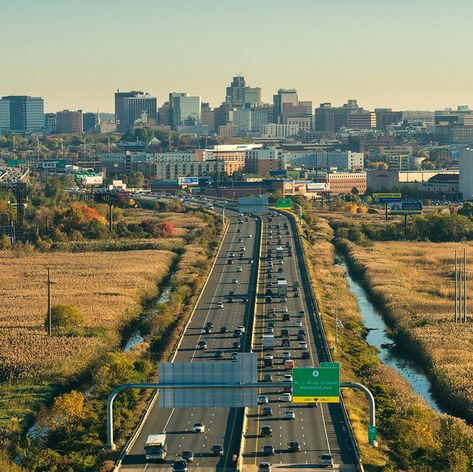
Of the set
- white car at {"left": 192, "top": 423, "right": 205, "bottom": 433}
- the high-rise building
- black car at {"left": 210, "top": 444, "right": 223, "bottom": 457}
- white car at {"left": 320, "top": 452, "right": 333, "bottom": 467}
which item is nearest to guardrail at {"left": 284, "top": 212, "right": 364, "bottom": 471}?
white car at {"left": 320, "top": 452, "right": 333, "bottom": 467}

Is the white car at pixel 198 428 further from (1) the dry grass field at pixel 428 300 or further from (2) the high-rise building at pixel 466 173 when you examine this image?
(2) the high-rise building at pixel 466 173

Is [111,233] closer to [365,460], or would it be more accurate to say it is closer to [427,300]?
[427,300]

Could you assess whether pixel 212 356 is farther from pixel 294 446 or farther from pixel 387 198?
pixel 387 198

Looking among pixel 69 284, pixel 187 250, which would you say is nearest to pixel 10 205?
pixel 187 250

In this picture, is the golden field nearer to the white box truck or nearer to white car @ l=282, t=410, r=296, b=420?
the white box truck

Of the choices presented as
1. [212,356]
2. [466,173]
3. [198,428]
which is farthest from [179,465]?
[466,173]

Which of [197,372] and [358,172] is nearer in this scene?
[197,372]
